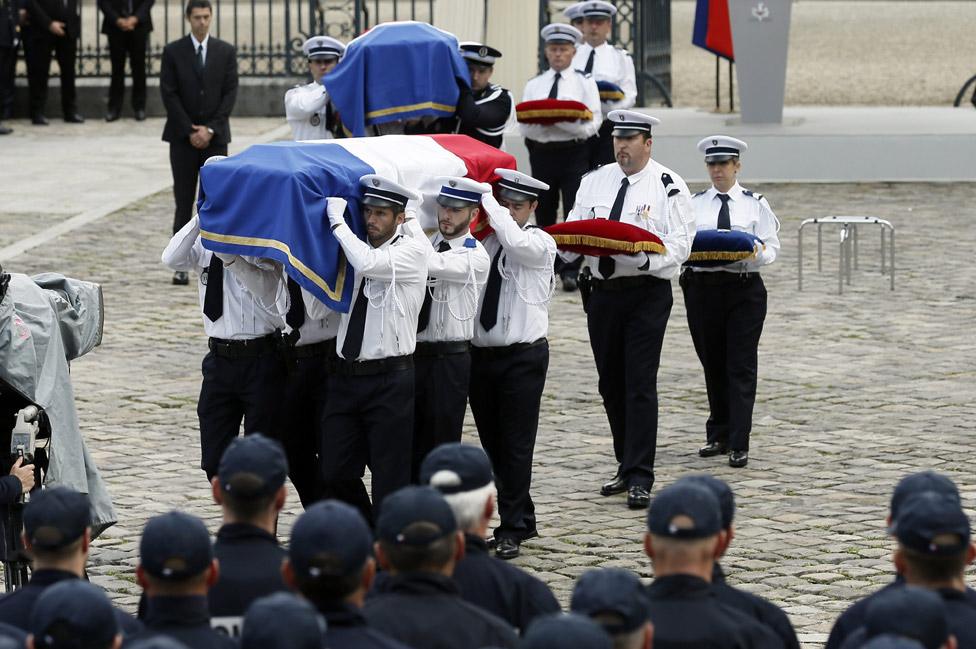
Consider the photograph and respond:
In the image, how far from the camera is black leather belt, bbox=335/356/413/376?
24.9 ft

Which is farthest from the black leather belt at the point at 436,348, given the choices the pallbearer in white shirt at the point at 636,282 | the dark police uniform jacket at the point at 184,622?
the dark police uniform jacket at the point at 184,622

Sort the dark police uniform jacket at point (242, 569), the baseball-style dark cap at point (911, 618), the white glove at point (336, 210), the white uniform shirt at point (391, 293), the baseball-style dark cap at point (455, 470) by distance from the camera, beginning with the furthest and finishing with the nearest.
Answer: the white glove at point (336, 210)
the white uniform shirt at point (391, 293)
the baseball-style dark cap at point (455, 470)
the dark police uniform jacket at point (242, 569)
the baseball-style dark cap at point (911, 618)

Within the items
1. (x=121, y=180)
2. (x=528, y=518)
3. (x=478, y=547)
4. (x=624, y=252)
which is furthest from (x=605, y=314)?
(x=121, y=180)

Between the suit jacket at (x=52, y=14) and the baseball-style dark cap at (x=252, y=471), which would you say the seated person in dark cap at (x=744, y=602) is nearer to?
the baseball-style dark cap at (x=252, y=471)

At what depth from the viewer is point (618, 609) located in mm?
4156

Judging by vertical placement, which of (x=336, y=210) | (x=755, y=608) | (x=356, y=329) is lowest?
(x=755, y=608)

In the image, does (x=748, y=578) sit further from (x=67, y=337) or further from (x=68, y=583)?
(x=68, y=583)

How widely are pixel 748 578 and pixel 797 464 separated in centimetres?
199

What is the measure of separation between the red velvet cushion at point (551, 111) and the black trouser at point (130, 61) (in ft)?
32.7

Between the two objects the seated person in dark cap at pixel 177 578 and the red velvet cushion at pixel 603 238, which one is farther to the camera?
the red velvet cushion at pixel 603 238

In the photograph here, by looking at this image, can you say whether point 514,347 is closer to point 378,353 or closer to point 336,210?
point 378,353

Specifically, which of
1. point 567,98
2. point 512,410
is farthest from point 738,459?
point 567,98

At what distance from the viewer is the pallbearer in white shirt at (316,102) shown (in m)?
11.5

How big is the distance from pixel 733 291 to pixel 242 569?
203 inches
